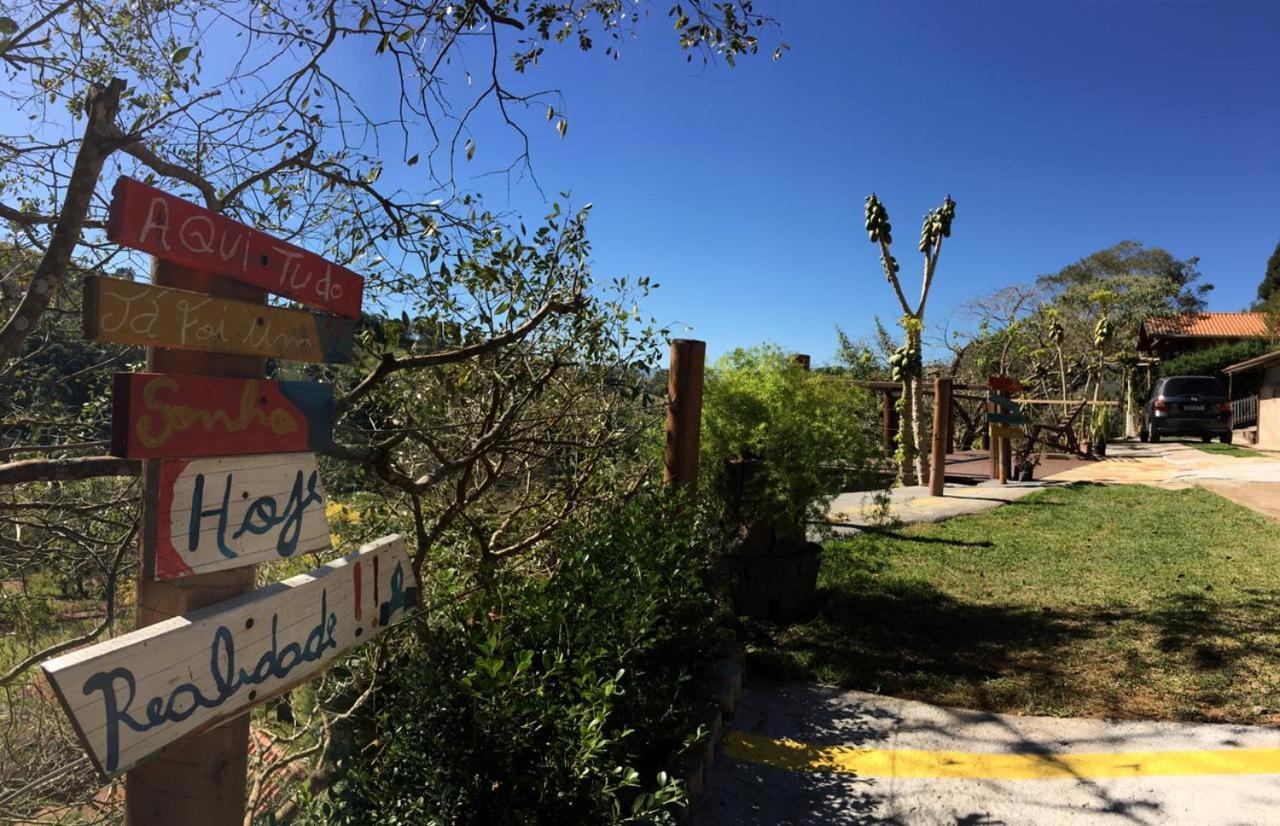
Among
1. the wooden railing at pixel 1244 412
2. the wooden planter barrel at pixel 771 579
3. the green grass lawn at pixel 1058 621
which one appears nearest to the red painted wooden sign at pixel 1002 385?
the green grass lawn at pixel 1058 621

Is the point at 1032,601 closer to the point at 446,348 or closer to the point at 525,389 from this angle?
the point at 525,389


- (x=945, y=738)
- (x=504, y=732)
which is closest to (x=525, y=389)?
(x=504, y=732)

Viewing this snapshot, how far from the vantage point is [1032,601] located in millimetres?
5582

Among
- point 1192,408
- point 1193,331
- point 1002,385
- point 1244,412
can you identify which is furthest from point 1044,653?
point 1193,331

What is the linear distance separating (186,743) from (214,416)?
62 cm

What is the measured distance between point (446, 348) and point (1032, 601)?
4930 mm

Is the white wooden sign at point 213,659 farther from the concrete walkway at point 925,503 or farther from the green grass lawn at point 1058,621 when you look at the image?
the concrete walkway at point 925,503

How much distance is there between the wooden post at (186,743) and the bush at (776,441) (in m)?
3.85

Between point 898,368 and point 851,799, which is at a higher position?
point 898,368

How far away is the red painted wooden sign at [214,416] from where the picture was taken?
1.24m

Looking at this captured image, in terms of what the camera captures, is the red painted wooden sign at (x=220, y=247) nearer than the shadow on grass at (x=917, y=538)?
Yes

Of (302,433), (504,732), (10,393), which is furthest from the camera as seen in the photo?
(10,393)

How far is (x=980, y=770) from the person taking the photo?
3270 mm

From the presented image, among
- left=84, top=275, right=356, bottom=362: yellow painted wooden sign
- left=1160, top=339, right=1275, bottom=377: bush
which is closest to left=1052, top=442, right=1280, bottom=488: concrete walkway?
left=84, top=275, right=356, bottom=362: yellow painted wooden sign
